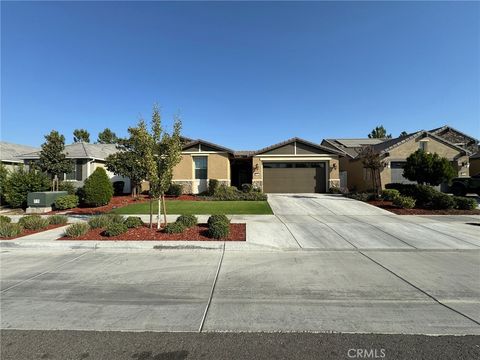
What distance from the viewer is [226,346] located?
10.3 feet

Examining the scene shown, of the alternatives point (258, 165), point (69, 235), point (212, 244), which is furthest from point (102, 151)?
point (212, 244)

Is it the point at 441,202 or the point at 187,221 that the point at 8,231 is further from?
the point at 441,202

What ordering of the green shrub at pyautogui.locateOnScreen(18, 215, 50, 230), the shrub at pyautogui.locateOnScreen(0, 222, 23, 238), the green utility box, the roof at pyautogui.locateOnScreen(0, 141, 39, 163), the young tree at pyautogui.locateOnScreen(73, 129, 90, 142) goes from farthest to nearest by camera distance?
the young tree at pyautogui.locateOnScreen(73, 129, 90, 142), the roof at pyautogui.locateOnScreen(0, 141, 39, 163), the green utility box, the green shrub at pyautogui.locateOnScreen(18, 215, 50, 230), the shrub at pyautogui.locateOnScreen(0, 222, 23, 238)

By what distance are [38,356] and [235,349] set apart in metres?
2.06

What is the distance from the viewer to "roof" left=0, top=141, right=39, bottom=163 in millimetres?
24650

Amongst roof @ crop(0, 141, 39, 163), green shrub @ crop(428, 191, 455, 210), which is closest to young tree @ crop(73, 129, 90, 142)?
roof @ crop(0, 141, 39, 163)

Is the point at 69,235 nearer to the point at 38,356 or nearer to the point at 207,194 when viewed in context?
the point at 38,356

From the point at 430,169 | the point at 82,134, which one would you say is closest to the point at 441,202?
the point at 430,169

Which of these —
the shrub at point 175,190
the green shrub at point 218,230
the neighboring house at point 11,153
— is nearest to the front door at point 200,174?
the shrub at point 175,190

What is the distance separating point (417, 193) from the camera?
53.1 ft

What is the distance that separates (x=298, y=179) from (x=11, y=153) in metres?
27.0

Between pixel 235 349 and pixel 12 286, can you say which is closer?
pixel 235 349

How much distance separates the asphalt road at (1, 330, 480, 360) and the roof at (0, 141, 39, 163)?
2671 centimetres
